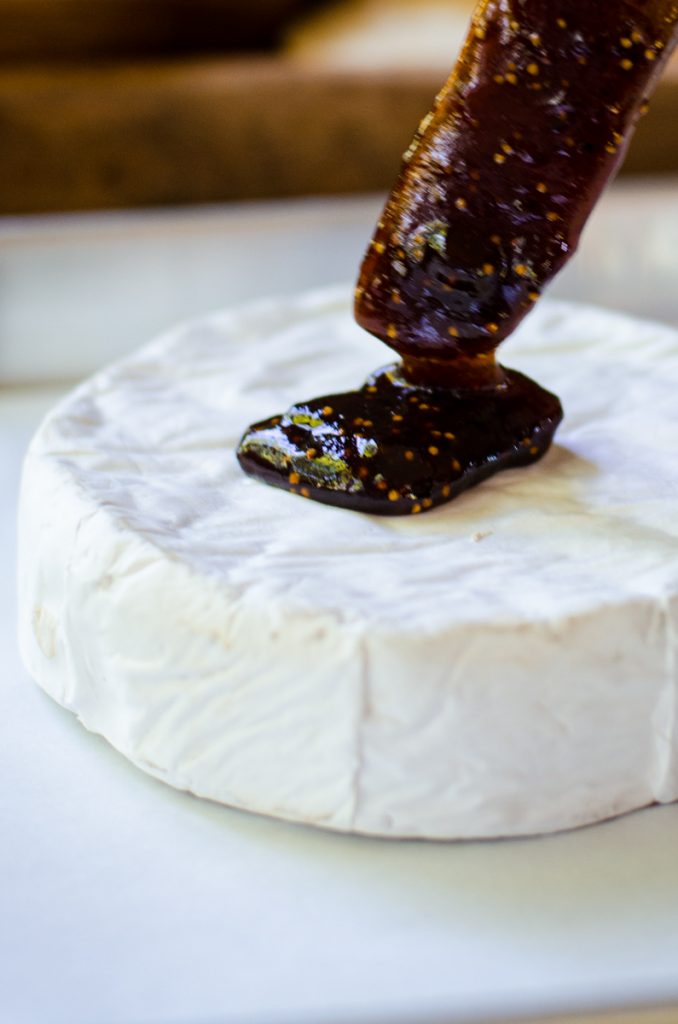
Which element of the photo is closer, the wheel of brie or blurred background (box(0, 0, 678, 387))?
the wheel of brie

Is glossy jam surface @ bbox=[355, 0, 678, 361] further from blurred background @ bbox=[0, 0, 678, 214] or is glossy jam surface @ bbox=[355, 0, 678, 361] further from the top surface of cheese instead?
blurred background @ bbox=[0, 0, 678, 214]

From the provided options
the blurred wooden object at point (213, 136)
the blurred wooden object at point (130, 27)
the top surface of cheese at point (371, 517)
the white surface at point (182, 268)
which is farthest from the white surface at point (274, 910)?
the blurred wooden object at point (130, 27)

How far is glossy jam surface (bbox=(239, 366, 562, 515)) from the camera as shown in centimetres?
102

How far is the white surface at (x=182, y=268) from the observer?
1893mm

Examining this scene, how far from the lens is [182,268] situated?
200 centimetres

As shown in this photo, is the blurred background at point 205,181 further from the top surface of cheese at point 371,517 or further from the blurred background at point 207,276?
the top surface of cheese at point 371,517

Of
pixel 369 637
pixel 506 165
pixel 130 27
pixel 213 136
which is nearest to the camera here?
pixel 369 637

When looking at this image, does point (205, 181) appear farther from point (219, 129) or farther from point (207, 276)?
point (207, 276)

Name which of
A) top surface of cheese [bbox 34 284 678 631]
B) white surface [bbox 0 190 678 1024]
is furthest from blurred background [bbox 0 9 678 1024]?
top surface of cheese [bbox 34 284 678 631]

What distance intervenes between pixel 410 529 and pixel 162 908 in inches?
13.5

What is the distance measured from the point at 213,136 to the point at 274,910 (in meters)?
1.68

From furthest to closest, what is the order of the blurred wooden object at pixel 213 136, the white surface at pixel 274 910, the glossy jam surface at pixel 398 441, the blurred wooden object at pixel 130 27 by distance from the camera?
the blurred wooden object at pixel 130 27 < the blurred wooden object at pixel 213 136 < the glossy jam surface at pixel 398 441 < the white surface at pixel 274 910

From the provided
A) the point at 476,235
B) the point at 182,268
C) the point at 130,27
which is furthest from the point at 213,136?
the point at 476,235

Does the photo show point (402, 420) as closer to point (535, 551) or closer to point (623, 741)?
point (535, 551)
